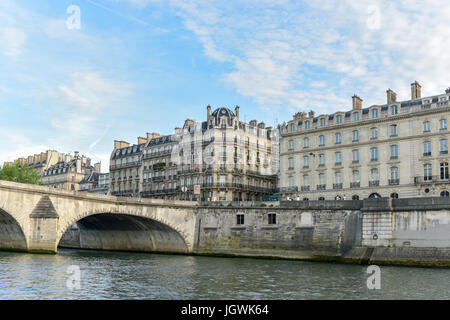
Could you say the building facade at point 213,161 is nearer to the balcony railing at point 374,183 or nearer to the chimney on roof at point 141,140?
the chimney on roof at point 141,140

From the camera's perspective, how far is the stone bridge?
139 ft

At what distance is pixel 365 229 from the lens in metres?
41.5

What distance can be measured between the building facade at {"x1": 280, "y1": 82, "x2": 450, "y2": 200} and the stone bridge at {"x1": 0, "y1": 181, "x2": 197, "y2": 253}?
53.4 feet

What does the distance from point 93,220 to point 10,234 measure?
13.6 m

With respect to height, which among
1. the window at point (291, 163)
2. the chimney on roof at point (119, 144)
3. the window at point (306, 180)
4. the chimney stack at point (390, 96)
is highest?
the chimney stack at point (390, 96)

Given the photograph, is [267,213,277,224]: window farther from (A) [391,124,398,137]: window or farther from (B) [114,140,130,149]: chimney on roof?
(B) [114,140,130,149]: chimney on roof

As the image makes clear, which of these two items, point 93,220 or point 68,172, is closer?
point 93,220

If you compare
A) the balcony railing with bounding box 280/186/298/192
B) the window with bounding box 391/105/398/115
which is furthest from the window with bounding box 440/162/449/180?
the balcony railing with bounding box 280/186/298/192

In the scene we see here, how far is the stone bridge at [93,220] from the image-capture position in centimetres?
4231

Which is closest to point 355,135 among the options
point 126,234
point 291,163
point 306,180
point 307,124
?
point 307,124

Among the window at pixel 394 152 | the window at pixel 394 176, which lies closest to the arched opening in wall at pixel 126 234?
the window at pixel 394 176

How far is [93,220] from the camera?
190ft

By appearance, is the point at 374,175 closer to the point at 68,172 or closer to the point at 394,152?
the point at 394,152
